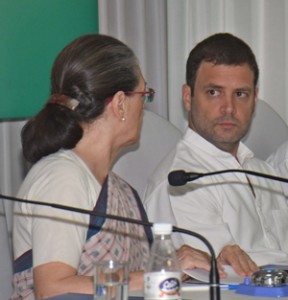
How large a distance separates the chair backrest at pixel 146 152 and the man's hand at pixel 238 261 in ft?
2.05

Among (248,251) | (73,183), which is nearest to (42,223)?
(73,183)

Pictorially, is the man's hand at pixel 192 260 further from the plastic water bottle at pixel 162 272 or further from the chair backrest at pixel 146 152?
the chair backrest at pixel 146 152

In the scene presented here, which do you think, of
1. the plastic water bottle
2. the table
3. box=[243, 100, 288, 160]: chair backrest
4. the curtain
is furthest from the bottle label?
the curtain

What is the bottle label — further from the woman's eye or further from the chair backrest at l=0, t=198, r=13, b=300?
the woman's eye

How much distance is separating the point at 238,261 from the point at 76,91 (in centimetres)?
64

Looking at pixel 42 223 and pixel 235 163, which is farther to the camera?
pixel 235 163

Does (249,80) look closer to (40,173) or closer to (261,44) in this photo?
(261,44)

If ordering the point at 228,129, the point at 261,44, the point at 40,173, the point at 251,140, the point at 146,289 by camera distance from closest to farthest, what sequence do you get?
the point at 146,289 < the point at 40,173 < the point at 228,129 < the point at 251,140 < the point at 261,44

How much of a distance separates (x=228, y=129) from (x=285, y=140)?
49cm

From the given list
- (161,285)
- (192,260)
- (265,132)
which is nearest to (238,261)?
(192,260)

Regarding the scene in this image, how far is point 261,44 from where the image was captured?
3.61 metres

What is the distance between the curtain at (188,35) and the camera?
350 centimetres

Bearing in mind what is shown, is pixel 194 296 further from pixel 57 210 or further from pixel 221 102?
pixel 221 102

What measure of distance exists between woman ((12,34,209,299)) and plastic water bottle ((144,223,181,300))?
0.49m
